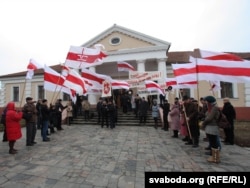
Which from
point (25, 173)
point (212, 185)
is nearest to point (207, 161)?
point (212, 185)

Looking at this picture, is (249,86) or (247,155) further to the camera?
(249,86)

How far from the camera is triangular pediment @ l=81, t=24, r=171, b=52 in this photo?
19.9m

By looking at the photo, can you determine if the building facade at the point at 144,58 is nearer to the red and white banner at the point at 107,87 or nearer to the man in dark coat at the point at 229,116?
the red and white banner at the point at 107,87

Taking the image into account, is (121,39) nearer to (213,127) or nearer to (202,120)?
(202,120)

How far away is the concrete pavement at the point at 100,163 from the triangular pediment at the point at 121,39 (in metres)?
13.9

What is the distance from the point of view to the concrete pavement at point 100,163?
173 inches

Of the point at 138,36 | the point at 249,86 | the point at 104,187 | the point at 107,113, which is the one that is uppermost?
the point at 138,36

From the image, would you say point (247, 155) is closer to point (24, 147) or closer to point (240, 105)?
point (24, 147)

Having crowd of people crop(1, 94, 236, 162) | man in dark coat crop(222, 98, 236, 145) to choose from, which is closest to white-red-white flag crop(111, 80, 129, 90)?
crowd of people crop(1, 94, 236, 162)

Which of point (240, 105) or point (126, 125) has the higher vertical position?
point (240, 105)

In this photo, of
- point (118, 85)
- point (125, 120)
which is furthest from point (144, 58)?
point (125, 120)

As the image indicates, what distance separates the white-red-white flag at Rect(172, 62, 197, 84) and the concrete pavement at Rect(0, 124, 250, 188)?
99.7 inches

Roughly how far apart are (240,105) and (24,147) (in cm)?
1774

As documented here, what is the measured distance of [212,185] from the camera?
3.69 meters
